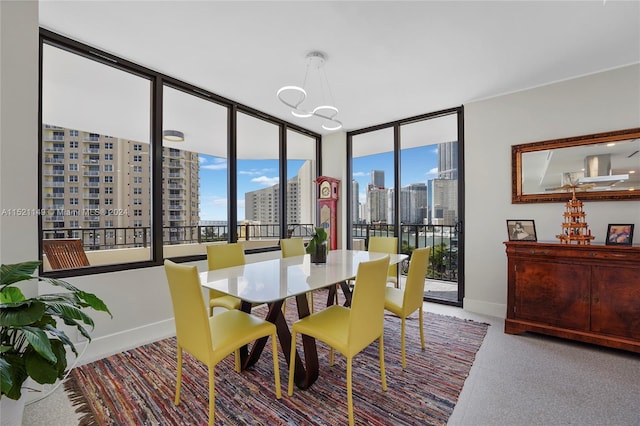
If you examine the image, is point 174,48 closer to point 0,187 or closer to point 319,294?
point 0,187

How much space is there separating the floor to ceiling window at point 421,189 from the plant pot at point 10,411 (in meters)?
3.98

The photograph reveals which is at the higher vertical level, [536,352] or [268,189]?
[268,189]

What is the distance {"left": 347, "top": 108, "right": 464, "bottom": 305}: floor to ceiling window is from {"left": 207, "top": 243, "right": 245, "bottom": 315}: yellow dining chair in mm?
2500

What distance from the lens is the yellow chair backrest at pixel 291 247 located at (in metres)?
3.33

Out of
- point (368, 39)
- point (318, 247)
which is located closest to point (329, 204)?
point (318, 247)

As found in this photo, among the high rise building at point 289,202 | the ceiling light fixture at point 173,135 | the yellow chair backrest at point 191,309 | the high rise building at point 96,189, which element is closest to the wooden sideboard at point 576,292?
the yellow chair backrest at point 191,309

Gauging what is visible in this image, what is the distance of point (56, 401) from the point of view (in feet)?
6.02

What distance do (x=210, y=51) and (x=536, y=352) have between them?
389 cm

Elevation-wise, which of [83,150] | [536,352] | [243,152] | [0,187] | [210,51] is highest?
[210,51]

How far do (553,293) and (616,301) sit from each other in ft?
→ 1.35

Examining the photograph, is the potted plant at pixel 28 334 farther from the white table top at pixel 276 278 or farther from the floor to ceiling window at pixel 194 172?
the floor to ceiling window at pixel 194 172

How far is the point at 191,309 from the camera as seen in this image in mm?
1599

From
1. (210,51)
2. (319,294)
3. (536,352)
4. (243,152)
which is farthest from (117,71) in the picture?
(536,352)

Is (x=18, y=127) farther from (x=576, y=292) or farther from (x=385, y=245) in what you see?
(x=576, y=292)
